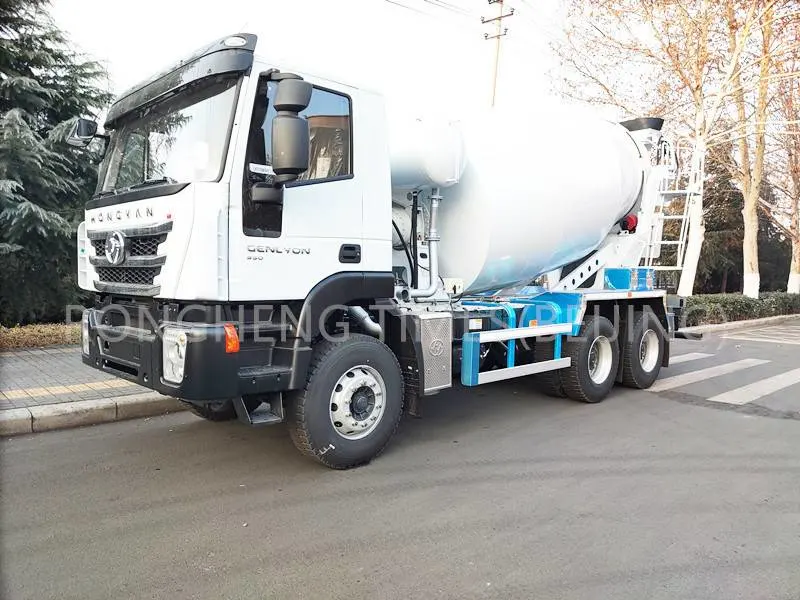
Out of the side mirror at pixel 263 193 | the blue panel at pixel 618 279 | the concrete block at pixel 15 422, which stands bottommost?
the concrete block at pixel 15 422

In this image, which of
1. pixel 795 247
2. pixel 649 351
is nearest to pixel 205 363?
pixel 649 351

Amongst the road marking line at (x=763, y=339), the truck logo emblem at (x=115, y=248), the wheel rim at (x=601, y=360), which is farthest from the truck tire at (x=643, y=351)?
the road marking line at (x=763, y=339)

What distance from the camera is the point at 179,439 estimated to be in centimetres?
535

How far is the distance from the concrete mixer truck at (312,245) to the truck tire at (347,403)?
0.05 ft

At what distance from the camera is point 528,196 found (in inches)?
235

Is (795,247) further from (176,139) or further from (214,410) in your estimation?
(176,139)

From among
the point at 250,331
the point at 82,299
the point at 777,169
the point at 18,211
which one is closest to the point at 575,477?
the point at 250,331

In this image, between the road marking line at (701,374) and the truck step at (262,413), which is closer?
the truck step at (262,413)

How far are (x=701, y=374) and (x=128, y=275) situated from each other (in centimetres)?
805

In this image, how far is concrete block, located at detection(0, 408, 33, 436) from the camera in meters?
5.32

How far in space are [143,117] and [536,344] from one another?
439cm

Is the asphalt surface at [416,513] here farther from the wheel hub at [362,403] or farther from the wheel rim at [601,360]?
the wheel rim at [601,360]

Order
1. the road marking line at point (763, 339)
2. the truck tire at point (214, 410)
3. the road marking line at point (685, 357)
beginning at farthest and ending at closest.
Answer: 1. the road marking line at point (763, 339)
2. the road marking line at point (685, 357)
3. the truck tire at point (214, 410)

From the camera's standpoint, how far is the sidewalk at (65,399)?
5523mm
